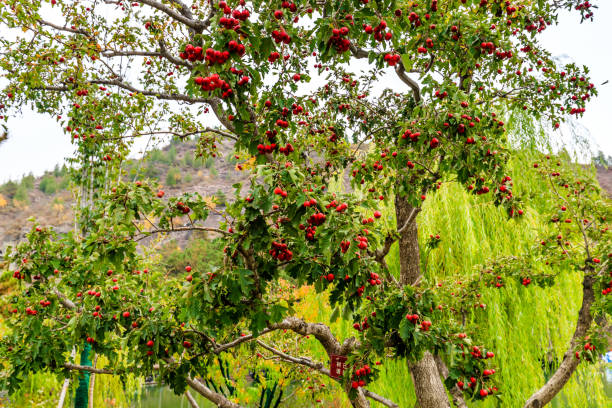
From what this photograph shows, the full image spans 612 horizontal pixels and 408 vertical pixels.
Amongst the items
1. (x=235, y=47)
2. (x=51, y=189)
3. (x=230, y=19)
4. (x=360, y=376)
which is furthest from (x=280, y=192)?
(x=51, y=189)

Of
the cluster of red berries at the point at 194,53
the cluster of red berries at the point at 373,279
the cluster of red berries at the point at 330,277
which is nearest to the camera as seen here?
the cluster of red berries at the point at 194,53

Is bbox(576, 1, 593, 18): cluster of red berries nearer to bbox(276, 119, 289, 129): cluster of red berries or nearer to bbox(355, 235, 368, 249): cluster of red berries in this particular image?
bbox(276, 119, 289, 129): cluster of red berries

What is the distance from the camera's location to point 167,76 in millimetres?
4348

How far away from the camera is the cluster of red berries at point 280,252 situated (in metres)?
1.69

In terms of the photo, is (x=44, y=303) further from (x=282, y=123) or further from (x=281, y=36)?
(x=281, y=36)

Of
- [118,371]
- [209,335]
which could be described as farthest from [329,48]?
[118,371]

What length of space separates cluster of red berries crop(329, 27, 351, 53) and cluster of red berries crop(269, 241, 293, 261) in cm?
93

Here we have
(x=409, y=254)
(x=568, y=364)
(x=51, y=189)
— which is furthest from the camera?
(x=51, y=189)

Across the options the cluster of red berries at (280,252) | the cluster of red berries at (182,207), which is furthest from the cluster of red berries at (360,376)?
the cluster of red berries at (182,207)

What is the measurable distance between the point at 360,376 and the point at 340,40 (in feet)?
5.94

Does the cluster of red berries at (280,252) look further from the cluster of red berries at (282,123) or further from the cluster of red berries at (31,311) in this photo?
the cluster of red berries at (31,311)

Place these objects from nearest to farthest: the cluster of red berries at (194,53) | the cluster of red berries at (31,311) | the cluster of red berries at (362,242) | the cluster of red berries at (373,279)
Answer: the cluster of red berries at (362,242), the cluster of red berries at (194,53), the cluster of red berries at (373,279), the cluster of red berries at (31,311)

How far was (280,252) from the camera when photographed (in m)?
1.72

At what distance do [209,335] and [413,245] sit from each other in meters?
2.32
